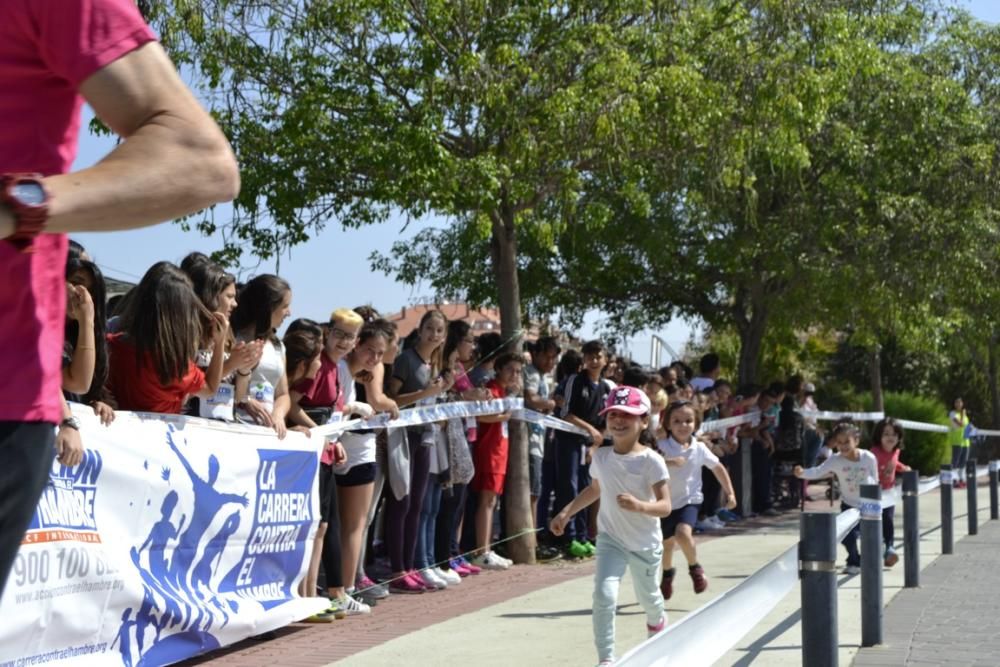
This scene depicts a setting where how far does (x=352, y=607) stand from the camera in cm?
954

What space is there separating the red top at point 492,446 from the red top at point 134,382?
5194 millimetres

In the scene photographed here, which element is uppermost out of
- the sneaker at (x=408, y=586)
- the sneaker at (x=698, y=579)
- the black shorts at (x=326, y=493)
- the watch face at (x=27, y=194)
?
the watch face at (x=27, y=194)

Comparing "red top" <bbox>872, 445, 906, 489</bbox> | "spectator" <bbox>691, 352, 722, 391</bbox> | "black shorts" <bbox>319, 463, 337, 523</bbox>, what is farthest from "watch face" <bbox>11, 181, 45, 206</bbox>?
"spectator" <bbox>691, 352, 722, 391</bbox>

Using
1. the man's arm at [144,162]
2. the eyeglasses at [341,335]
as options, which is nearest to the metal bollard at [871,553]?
the eyeglasses at [341,335]

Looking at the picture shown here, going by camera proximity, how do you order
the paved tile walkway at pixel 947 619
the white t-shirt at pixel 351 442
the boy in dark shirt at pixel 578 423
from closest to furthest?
the paved tile walkway at pixel 947 619
the white t-shirt at pixel 351 442
the boy in dark shirt at pixel 578 423

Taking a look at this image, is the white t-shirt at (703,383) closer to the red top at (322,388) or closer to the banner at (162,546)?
the red top at (322,388)

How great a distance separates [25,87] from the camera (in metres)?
1.81

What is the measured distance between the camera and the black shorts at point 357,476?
31.5 ft

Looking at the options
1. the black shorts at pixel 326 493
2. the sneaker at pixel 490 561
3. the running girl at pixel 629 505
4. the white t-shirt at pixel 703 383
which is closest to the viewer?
the running girl at pixel 629 505

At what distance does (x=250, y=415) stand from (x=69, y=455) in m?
2.32

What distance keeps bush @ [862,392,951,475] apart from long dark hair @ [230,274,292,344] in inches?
995

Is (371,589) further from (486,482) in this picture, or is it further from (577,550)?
(577,550)

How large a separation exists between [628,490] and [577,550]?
5888mm

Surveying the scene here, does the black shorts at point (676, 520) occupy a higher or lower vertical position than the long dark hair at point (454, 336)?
lower
